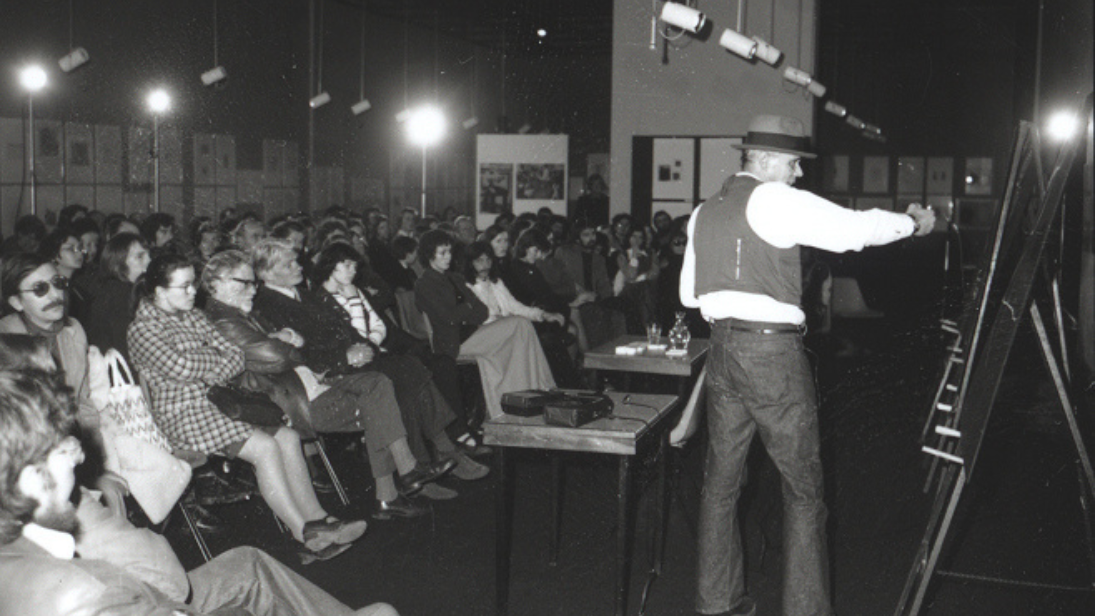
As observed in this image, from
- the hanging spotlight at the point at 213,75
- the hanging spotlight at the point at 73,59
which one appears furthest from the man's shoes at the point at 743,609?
the hanging spotlight at the point at 213,75

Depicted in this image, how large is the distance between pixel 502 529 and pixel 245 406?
136 centimetres

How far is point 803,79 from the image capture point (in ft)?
36.9

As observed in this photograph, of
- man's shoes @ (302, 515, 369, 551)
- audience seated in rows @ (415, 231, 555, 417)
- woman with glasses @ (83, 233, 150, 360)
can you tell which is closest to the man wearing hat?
man's shoes @ (302, 515, 369, 551)

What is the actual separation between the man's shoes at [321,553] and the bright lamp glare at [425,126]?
529 inches

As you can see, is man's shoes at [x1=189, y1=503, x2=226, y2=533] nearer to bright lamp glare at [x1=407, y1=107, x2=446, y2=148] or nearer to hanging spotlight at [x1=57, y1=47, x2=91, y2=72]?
hanging spotlight at [x1=57, y1=47, x2=91, y2=72]

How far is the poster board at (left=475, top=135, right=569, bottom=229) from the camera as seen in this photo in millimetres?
14961

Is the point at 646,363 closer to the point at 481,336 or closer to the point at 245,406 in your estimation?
the point at 481,336

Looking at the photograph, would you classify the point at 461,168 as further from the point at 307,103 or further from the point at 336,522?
the point at 336,522

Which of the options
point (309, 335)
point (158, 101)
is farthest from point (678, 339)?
point (158, 101)

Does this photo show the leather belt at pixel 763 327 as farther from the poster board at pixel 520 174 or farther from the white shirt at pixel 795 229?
the poster board at pixel 520 174

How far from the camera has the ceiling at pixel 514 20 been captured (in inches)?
653

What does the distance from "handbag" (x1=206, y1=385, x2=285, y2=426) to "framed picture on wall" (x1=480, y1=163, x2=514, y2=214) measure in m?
10.6

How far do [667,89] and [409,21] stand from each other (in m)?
8.15

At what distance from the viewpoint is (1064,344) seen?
4.05m
